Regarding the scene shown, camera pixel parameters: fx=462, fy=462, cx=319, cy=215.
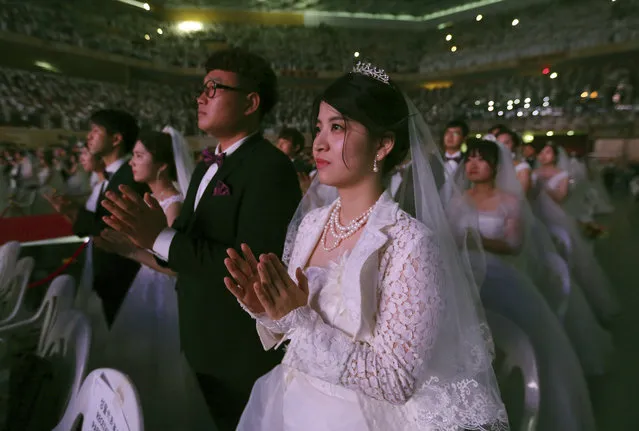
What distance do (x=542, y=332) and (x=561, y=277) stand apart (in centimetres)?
57

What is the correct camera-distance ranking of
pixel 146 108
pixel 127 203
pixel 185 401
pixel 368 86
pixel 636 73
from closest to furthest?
1. pixel 368 86
2. pixel 127 203
3. pixel 185 401
4. pixel 636 73
5. pixel 146 108

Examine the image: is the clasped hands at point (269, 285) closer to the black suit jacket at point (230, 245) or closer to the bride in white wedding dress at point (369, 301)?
the bride in white wedding dress at point (369, 301)

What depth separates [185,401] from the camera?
1.70 metres

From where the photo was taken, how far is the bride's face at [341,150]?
75cm

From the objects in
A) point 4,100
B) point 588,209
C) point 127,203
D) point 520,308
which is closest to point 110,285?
point 127,203

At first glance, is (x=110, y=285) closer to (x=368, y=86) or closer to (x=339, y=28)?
(x=368, y=86)

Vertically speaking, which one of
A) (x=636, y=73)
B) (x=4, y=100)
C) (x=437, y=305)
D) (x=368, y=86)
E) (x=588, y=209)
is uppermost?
(x=636, y=73)

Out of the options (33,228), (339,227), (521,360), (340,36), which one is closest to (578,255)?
(340,36)

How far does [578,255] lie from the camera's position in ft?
9.45

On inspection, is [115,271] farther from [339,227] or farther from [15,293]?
[339,227]

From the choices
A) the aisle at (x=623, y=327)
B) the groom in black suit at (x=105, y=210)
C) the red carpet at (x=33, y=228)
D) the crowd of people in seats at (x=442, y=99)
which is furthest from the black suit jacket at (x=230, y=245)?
the red carpet at (x=33, y=228)

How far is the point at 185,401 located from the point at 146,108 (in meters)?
1.65

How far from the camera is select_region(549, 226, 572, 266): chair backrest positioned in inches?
110

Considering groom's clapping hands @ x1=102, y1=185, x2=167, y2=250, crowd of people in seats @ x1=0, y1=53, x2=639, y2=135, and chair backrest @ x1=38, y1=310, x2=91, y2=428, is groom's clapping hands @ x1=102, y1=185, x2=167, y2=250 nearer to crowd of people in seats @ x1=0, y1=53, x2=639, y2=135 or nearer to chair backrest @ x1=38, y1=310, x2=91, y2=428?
chair backrest @ x1=38, y1=310, x2=91, y2=428
